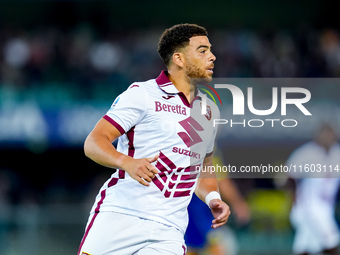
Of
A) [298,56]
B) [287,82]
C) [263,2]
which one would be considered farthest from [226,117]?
[263,2]

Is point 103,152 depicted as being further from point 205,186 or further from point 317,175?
point 317,175

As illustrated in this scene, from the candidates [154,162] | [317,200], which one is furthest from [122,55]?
[154,162]

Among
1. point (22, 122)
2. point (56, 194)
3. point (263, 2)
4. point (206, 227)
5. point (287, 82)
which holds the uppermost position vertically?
point (263, 2)

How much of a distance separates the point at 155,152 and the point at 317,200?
624cm

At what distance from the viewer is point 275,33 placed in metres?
16.2

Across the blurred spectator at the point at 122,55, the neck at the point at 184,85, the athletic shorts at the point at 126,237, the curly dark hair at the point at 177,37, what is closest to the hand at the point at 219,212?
the athletic shorts at the point at 126,237

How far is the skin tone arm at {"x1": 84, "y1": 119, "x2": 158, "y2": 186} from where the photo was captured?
3.63 metres

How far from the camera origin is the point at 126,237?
412 cm

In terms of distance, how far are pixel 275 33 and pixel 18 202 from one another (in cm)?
786

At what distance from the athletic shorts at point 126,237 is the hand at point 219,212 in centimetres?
32

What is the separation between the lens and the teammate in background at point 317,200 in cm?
972

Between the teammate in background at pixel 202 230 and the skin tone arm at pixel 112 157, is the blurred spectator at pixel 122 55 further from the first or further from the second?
the skin tone arm at pixel 112 157

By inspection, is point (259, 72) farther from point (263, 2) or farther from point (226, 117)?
point (263, 2)

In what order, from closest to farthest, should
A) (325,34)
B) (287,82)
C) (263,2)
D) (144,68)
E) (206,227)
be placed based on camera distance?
1. (206,227)
2. (287,82)
3. (144,68)
4. (325,34)
5. (263,2)
